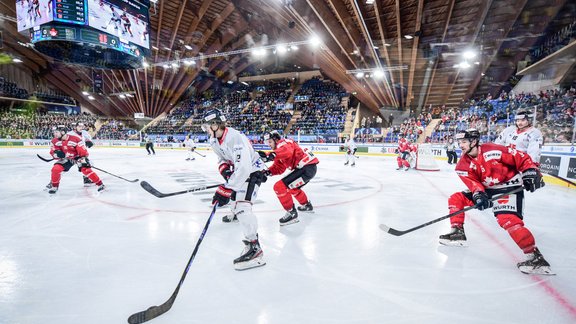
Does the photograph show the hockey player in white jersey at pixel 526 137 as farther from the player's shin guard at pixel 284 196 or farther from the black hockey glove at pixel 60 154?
the black hockey glove at pixel 60 154

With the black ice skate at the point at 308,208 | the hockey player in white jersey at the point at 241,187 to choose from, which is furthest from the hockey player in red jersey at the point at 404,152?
the hockey player in white jersey at the point at 241,187

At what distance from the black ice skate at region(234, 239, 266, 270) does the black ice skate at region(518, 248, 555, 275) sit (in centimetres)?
210

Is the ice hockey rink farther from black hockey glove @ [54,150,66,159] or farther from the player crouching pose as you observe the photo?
black hockey glove @ [54,150,66,159]

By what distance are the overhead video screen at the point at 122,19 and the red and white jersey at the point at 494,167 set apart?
27.5ft

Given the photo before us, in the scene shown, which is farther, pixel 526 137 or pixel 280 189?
pixel 526 137

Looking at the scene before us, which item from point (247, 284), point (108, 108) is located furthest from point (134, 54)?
point (108, 108)

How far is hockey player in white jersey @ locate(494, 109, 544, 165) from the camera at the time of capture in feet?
12.9

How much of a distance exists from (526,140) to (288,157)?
351 cm

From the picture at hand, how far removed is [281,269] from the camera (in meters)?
2.35

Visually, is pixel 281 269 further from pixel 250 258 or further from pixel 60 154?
pixel 60 154

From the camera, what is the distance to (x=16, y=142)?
815 inches

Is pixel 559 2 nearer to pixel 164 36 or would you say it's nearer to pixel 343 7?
pixel 343 7

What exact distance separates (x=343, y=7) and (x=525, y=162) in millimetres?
8893

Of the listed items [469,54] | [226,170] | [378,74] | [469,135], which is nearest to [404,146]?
[469,54]
